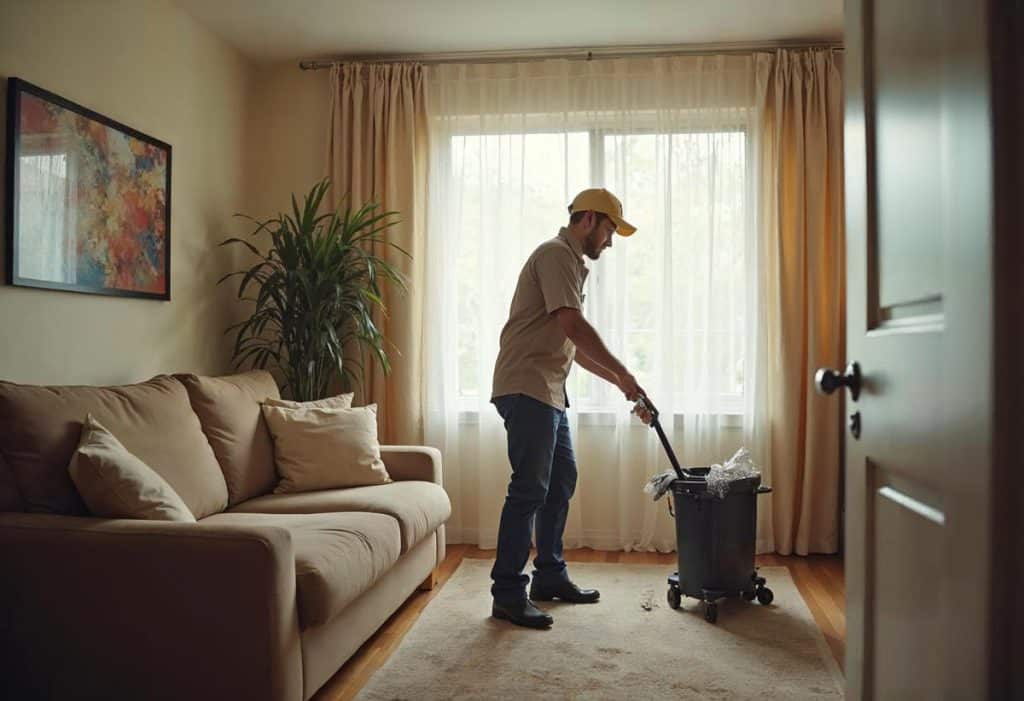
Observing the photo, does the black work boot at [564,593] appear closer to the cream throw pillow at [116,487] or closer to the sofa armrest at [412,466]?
the sofa armrest at [412,466]

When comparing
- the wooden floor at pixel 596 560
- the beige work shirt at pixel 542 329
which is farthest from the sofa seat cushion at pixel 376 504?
the beige work shirt at pixel 542 329

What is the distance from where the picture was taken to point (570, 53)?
4.55 metres

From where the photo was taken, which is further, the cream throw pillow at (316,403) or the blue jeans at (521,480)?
the cream throw pillow at (316,403)

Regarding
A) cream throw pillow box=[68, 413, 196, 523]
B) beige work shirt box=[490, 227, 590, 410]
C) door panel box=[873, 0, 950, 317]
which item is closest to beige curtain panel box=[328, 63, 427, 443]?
beige work shirt box=[490, 227, 590, 410]

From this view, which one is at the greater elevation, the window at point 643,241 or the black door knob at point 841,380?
the window at point 643,241

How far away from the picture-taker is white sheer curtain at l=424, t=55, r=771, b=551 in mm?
4430

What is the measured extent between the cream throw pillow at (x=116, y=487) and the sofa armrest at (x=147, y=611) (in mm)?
166

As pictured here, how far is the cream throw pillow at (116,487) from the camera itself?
2.44m

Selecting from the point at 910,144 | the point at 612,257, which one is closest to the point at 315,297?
the point at 612,257

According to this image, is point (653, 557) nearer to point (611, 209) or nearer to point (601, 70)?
point (611, 209)

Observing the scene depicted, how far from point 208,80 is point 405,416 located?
1.88 m

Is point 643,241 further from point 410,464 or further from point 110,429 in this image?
point 110,429

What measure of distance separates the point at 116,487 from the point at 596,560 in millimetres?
2430

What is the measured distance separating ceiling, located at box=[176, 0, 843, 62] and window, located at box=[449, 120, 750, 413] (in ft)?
1.52
